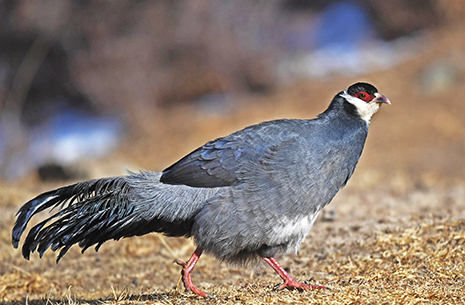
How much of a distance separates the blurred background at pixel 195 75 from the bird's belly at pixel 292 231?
23.7 ft

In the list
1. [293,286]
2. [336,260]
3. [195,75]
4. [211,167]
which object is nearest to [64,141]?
[195,75]

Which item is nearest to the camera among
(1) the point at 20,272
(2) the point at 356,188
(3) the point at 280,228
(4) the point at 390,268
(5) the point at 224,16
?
(3) the point at 280,228

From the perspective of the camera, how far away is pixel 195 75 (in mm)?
16594

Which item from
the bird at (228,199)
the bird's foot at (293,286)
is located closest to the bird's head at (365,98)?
the bird at (228,199)

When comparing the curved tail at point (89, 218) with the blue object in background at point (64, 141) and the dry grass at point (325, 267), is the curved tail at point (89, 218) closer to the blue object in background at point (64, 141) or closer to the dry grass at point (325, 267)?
the dry grass at point (325, 267)

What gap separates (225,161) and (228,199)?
0.99ft

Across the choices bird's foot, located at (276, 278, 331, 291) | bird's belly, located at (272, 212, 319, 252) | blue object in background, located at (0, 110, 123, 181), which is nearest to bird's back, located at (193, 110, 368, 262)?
bird's belly, located at (272, 212, 319, 252)

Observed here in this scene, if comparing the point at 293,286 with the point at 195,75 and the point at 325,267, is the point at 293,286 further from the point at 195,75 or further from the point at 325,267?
the point at 195,75

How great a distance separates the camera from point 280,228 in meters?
3.86

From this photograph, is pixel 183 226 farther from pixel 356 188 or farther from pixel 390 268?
pixel 356 188

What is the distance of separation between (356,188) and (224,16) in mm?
10636

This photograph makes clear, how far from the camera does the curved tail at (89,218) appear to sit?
12.5 feet

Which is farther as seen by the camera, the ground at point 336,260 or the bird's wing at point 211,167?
the bird's wing at point 211,167

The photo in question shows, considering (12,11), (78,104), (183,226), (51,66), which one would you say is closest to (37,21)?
(12,11)
